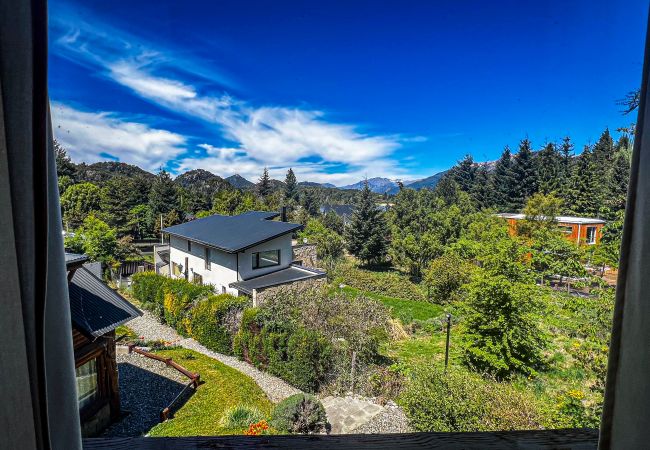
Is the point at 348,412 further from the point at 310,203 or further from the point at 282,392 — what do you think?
the point at 310,203

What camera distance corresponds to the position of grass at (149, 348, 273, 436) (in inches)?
108

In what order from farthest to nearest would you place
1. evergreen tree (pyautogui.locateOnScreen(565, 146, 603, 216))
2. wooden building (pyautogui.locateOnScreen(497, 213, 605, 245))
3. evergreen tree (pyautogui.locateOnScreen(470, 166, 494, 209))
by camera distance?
evergreen tree (pyautogui.locateOnScreen(470, 166, 494, 209)) → evergreen tree (pyautogui.locateOnScreen(565, 146, 603, 216)) → wooden building (pyautogui.locateOnScreen(497, 213, 605, 245))

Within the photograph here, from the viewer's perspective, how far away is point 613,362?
48cm

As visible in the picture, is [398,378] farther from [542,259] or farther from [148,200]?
[148,200]

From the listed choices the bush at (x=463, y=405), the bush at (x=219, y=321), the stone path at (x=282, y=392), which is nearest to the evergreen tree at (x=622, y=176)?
the bush at (x=463, y=405)

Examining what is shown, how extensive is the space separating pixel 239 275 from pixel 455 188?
1625 cm

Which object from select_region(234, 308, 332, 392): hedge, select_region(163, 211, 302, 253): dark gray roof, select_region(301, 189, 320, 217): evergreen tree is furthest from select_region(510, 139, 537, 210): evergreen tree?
select_region(234, 308, 332, 392): hedge

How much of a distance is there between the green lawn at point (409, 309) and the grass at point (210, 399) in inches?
151

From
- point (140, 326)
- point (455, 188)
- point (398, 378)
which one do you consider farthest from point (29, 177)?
point (455, 188)

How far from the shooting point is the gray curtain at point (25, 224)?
14.9 inches

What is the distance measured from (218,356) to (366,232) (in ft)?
→ 28.2

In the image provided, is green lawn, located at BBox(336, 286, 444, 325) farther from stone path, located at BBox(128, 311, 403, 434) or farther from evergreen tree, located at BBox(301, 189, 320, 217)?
evergreen tree, located at BBox(301, 189, 320, 217)

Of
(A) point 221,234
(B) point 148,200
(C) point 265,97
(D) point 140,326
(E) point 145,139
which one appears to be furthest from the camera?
(A) point 221,234

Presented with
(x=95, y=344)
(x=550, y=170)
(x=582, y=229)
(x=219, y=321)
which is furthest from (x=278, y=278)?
(x=550, y=170)
